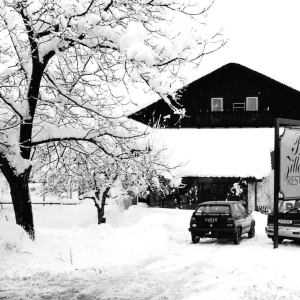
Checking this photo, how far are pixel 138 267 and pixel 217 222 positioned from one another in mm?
5626

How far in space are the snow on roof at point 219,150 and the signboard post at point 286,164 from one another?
15529 mm

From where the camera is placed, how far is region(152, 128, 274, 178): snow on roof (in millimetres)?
32188

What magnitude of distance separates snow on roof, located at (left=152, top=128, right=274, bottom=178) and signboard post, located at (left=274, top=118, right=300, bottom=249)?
15.5m

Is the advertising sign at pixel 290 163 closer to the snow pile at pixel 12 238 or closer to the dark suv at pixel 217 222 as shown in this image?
the dark suv at pixel 217 222

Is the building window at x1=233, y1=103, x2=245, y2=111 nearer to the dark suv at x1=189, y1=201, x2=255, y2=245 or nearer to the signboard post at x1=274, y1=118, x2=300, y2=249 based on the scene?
the dark suv at x1=189, y1=201, x2=255, y2=245

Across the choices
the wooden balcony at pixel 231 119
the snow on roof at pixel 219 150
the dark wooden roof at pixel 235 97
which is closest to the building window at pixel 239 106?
the dark wooden roof at pixel 235 97

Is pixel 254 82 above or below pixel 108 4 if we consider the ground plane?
above

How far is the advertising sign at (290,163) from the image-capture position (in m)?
14.8

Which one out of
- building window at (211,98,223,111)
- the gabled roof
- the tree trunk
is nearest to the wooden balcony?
building window at (211,98,223,111)

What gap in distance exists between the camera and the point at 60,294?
9.12 metres

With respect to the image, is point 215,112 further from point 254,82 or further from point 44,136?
point 44,136

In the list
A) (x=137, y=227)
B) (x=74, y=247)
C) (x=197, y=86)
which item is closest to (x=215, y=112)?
(x=197, y=86)

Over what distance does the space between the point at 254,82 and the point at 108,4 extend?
1078 inches

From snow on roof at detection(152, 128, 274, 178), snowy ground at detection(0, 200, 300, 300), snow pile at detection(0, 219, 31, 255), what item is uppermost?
snow on roof at detection(152, 128, 274, 178)
